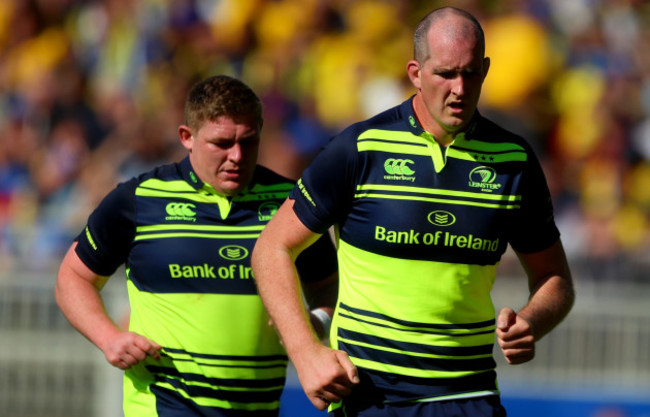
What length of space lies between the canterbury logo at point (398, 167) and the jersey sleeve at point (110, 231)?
166 cm

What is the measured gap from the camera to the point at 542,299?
4.48m

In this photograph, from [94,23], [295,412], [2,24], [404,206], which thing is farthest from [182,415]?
[2,24]

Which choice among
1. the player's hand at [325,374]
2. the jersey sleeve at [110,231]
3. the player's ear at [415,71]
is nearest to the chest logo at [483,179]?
the player's ear at [415,71]

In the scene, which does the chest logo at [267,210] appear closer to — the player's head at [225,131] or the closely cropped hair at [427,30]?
the player's head at [225,131]

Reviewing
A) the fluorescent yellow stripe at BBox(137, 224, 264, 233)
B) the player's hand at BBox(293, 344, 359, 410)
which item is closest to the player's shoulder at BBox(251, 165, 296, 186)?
the fluorescent yellow stripe at BBox(137, 224, 264, 233)

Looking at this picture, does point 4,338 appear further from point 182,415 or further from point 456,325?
point 456,325

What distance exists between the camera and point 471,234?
427cm

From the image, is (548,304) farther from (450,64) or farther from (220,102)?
(220,102)

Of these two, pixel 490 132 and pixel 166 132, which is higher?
pixel 166 132

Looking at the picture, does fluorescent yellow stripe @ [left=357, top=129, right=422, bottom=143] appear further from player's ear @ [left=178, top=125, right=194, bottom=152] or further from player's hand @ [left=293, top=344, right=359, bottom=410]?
player's ear @ [left=178, top=125, right=194, bottom=152]

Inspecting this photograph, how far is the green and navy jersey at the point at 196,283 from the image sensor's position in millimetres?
5203

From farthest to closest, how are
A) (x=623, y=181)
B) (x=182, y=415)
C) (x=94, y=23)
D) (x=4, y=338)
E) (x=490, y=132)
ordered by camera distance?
(x=94, y=23), (x=623, y=181), (x=4, y=338), (x=182, y=415), (x=490, y=132)

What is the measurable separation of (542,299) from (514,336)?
43 cm

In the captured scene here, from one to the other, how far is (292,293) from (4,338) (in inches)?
257
